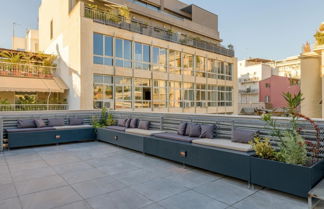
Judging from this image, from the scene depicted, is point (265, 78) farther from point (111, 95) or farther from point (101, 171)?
point (101, 171)

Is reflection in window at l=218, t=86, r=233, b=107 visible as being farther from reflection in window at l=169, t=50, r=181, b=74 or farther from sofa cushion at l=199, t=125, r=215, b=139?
sofa cushion at l=199, t=125, r=215, b=139

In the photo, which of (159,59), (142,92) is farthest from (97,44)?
(159,59)

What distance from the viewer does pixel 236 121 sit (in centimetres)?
537

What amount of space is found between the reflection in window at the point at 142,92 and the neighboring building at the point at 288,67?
115 feet

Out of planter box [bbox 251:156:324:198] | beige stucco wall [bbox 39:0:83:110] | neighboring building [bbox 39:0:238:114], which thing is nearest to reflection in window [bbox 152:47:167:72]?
neighboring building [bbox 39:0:238:114]

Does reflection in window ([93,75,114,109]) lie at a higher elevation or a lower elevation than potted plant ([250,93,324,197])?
higher

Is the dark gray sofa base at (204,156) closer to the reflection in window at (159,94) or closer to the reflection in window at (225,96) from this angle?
the reflection in window at (159,94)

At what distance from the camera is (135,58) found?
16.2 m

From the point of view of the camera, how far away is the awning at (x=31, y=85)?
42.5 feet

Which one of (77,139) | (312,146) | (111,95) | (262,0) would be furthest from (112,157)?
(262,0)

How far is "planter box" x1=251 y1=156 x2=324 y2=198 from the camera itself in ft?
11.0

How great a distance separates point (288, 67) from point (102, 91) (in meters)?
41.5

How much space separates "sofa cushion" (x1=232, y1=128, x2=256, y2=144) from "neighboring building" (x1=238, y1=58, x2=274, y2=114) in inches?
1140

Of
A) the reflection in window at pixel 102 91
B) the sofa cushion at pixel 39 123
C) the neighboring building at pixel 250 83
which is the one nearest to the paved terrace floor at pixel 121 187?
the sofa cushion at pixel 39 123
